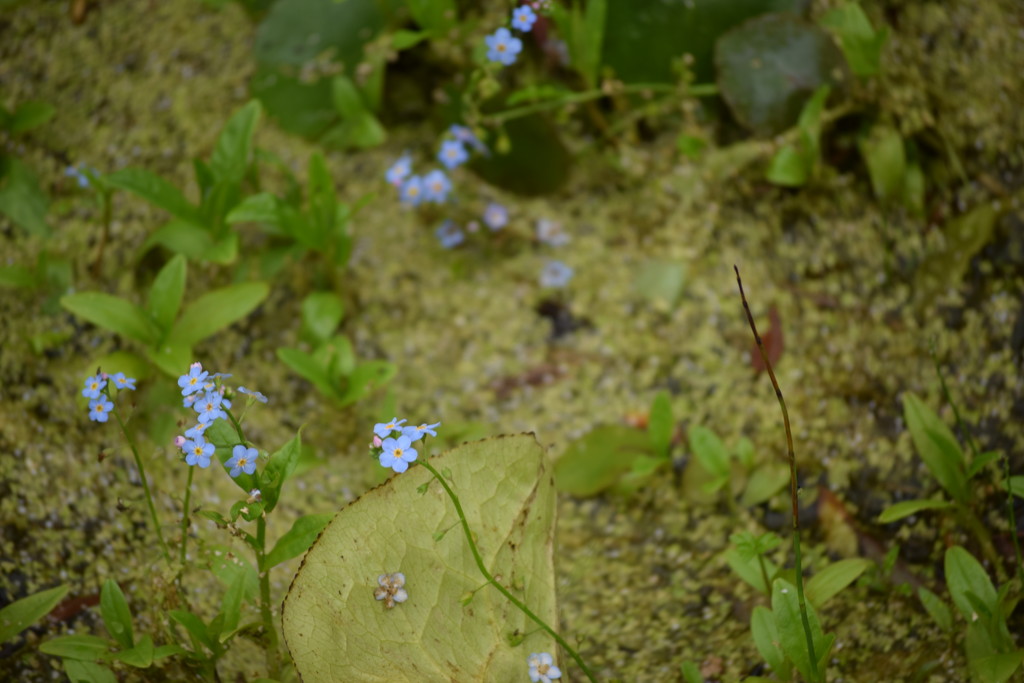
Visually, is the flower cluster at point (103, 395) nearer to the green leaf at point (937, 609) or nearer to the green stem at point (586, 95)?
the green stem at point (586, 95)

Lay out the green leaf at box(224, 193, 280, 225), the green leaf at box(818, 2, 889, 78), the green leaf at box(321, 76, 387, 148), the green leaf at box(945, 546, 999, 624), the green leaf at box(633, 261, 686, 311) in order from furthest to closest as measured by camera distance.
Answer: the green leaf at box(321, 76, 387, 148)
the green leaf at box(633, 261, 686, 311)
the green leaf at box(818, 2, 889, 78)
the green leaf at box(224, 193, 280, 225)
the green leaf at box(945, 546, 999, 624)

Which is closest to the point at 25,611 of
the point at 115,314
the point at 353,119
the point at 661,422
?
the point at 115,314

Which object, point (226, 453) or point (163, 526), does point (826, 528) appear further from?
point (163, 526)

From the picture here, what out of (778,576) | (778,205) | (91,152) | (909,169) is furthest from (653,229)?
(91,152)

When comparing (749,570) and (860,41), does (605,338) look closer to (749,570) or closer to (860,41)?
(749,570)

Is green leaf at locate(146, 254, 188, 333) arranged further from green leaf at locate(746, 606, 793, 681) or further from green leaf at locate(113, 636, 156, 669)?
green leaf at locate(746, 606, 793, 681)

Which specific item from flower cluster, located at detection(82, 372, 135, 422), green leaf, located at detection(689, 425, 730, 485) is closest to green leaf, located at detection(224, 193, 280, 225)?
flower cluster, located at detection(82, 372, 135, 422)

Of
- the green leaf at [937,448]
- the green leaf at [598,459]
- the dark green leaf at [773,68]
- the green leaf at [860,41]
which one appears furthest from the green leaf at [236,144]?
the green leaf at [937,448]
